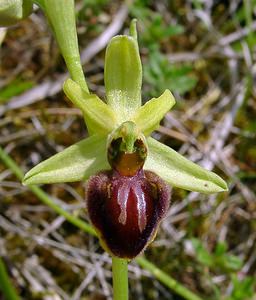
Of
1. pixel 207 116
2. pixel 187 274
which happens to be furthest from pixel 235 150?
pixel 187 274

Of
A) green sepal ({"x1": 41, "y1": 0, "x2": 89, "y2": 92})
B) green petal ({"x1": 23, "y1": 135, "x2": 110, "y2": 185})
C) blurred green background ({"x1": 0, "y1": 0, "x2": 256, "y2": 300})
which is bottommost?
blurred green background ({"x1": 0, "y1": 0, "x2": 256, "y2": 300})

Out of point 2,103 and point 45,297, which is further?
point 2,103

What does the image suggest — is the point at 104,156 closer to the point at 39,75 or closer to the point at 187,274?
the point at 187,274

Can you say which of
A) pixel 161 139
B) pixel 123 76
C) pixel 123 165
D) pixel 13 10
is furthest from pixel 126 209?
pixel 161 139

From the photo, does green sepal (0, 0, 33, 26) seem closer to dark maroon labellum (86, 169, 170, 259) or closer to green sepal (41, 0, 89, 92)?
green sepal (41, 0, 89, 92)

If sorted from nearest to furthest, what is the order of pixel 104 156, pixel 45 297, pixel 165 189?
pixel 165 189 < pixel 104 156 < pixel 45 297

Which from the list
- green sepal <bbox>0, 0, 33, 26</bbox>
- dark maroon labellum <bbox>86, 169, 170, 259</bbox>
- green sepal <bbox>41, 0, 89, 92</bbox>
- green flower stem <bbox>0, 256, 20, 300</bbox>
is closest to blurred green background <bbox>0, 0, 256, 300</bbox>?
green flower stem <bbox>0, 256, 20, 300</bbox>

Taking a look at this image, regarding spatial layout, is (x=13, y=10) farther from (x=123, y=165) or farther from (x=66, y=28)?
(x=123, y=165)
